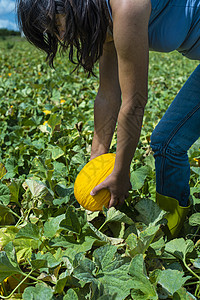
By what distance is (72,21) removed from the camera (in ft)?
4.27

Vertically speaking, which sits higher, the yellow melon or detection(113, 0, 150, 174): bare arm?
detection(113, 0, 150, 174): bare arm

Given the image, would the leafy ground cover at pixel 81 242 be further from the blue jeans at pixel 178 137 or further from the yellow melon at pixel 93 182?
the blue jeans at pixel 178 137

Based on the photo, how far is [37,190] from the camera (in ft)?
5.68

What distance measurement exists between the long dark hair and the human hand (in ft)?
1.70

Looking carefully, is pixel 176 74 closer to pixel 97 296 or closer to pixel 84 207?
pixel 84 207

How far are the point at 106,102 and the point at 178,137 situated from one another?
459 mm

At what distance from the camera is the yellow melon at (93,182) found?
64.6 inches

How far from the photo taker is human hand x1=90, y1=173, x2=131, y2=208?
149 centimetres

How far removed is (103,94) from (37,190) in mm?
618

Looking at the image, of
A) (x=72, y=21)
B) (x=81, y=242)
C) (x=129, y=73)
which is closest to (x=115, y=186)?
(x=81, y=242)

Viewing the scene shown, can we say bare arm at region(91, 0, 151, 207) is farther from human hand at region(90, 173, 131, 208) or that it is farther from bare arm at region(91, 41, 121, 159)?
bare arm at region(91, 41, 121, 159)

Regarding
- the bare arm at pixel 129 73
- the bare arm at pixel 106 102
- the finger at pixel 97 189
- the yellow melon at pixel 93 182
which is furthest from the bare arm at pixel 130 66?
the bare arm at pixel 106 102

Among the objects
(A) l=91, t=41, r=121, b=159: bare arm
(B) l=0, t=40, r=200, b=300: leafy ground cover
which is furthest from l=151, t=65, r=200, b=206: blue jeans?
(A) l=91, t=41, r=121, b=159: bare arm

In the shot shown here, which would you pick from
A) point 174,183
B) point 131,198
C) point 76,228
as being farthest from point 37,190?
point 174,183
